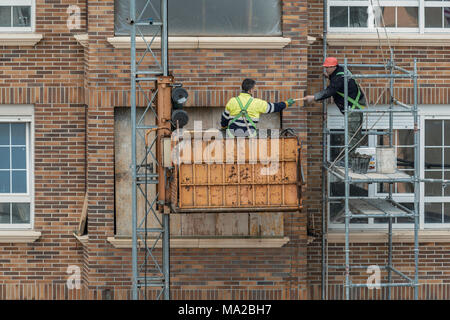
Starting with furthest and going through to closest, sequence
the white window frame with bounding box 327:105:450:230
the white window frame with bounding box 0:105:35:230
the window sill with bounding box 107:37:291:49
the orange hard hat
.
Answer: the white window frame with bounding box 327:105:450:230 → the white window frame with bounding box 0:105:35:230 → the window sill with bounding box 107:37:291:49 → the orange hard hat

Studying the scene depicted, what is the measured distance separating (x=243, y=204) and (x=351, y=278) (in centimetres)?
322

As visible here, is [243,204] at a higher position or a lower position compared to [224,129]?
lower

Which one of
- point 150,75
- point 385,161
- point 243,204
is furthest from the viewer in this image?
point 150,75

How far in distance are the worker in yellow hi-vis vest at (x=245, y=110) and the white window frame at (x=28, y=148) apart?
3.45 meters

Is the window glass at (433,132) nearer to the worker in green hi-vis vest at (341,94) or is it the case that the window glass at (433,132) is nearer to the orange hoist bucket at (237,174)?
the worker in green hi-vis vest at (341,94)

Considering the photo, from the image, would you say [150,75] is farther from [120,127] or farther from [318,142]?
[318,142]

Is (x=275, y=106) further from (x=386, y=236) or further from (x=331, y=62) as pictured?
(x=386, y=236)

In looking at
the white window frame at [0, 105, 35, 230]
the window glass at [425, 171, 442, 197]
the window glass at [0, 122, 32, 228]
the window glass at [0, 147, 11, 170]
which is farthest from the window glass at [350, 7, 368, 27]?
the window glass at [0, 147, 11, 170]

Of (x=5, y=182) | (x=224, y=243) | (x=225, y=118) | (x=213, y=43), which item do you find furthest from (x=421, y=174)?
(x=5, y=182)

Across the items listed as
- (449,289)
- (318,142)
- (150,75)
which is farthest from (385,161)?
(150,75)

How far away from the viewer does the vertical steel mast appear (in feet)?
40.7

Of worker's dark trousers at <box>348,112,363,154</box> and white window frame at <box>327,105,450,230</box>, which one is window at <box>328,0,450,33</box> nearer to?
white window frame at <box>327,105,450,230</box>

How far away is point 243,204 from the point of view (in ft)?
38.9

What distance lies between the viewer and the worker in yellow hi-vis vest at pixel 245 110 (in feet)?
40.7
